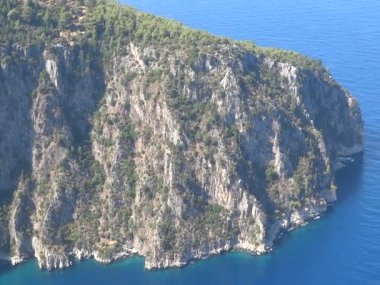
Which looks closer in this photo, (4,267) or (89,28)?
(4,267)

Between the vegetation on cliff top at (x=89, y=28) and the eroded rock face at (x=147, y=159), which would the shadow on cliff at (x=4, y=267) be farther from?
the vegetation on cliff top at (x=89, y=28)

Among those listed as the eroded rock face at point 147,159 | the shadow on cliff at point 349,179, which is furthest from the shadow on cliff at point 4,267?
the shadow on cliff at point 349,179

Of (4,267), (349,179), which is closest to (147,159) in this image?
(4,267)

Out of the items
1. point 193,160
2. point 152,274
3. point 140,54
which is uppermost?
point 140,54

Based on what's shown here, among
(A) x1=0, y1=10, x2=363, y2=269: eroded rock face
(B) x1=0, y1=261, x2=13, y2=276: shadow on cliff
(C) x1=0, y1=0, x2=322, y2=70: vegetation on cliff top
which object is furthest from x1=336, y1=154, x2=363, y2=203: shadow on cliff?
(B) x1=0, y1=261, x2=13, y2=276: shadow on cliff

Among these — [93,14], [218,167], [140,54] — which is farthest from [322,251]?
[93,14]

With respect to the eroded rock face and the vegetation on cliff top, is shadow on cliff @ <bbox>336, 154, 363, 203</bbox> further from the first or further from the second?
the vegetation on cliff top

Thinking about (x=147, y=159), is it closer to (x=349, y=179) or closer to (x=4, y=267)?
(x=4, y=267)

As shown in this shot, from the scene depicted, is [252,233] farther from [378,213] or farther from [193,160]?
[378,213]
